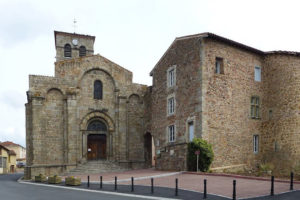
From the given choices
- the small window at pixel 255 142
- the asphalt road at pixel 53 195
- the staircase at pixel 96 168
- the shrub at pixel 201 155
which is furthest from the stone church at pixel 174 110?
the asphalt road at pixel 53 195

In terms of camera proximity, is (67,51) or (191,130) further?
(67,51)

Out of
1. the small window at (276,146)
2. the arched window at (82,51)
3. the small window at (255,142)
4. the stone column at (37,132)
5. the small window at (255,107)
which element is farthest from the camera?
the arched window at (82,51)

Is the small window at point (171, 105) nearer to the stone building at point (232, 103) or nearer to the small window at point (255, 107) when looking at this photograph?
the stone building at point (232, 103)

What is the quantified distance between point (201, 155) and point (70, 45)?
25.5 meters

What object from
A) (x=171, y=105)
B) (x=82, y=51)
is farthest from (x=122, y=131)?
(x=82, y=51)

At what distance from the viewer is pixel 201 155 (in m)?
19.5

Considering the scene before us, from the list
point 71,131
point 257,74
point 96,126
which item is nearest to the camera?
point 257,74

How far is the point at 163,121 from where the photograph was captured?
25.9 meters

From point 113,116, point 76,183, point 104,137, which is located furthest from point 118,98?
point 76,183

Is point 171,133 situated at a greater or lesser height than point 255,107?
lesser

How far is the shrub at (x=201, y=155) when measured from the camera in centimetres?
1952

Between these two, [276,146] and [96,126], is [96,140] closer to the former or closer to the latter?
[96,126]

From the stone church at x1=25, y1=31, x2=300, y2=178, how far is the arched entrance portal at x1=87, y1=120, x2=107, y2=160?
9cm

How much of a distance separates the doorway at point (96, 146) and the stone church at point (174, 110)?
9cm
